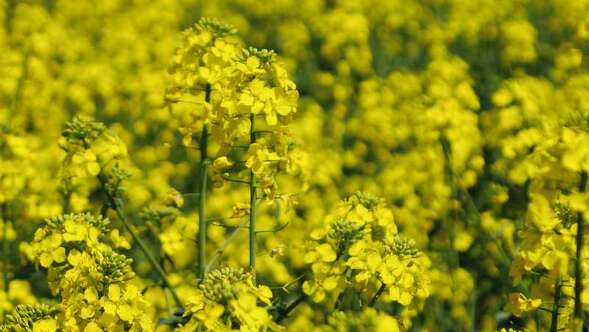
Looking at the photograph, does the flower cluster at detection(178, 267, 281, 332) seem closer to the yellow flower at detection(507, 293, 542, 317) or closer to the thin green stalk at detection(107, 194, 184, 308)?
the yellow flower at detection(507, 293, 542, 317)

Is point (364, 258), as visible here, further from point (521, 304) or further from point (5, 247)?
point (5, 247)

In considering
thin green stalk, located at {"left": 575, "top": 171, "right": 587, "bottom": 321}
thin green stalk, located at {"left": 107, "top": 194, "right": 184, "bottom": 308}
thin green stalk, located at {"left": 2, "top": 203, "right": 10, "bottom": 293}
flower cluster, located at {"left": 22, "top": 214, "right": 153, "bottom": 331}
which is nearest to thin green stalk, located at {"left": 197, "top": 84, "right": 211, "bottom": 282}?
thin green stalk, located at {"left": 107, "top": 194, "right": 184, "bottom": 308}

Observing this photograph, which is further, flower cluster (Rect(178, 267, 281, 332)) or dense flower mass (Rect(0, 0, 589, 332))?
dense flower mass (Rect(0, 0, 589, 332))

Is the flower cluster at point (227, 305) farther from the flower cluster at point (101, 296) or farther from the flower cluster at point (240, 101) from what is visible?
the flower cluster at point (240, 101)

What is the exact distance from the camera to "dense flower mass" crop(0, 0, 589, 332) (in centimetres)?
274

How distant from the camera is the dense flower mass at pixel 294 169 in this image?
8.99ft

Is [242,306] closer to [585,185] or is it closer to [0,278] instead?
[585,185]

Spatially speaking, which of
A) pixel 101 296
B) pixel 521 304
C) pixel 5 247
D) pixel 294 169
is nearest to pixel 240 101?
pixel 294 169

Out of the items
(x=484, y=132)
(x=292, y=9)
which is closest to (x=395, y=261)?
(x=484, y=132)

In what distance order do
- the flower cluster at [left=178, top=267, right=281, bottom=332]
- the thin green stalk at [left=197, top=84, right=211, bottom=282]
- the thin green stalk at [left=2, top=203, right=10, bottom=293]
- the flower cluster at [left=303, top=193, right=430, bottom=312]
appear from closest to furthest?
1. the flower cluster at [left=178, top=267, right=281, bottom=332]
2. the flower cluster at [left=303, top=193, right=430, bottom=312]
3. the thin green stalk at [left=197, top=84, right=211, bottom=282]
4. the thin green stalk at [left=2, top=203, right=10, bottom=293]

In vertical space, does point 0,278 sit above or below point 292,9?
below

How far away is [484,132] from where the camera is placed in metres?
6.14

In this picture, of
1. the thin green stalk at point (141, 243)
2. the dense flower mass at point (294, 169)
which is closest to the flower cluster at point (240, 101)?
the dense flower mass at point (294, 169)

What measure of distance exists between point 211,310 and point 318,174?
3155 mm
